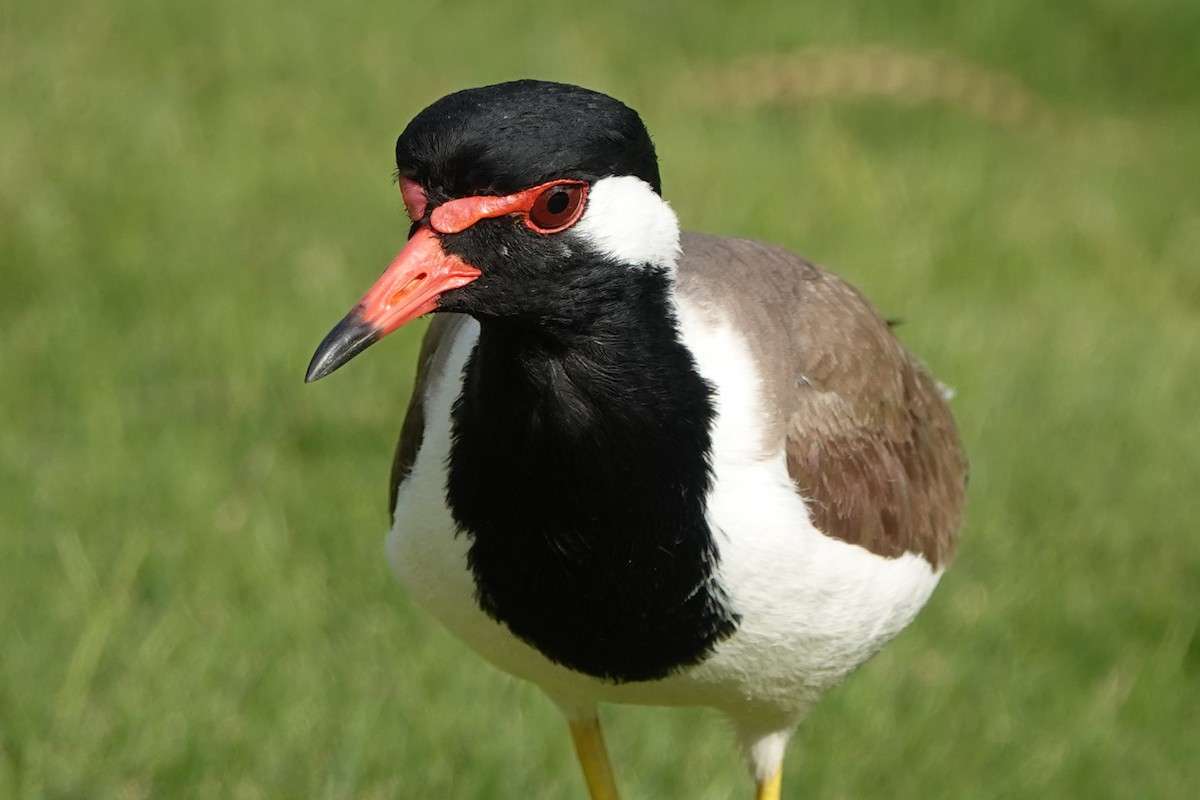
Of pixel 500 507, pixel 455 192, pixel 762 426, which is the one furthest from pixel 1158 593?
pixel 455 192

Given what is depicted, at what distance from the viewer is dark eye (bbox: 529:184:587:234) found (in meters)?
3.27

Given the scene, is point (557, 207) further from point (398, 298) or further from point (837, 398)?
point (837, 398)

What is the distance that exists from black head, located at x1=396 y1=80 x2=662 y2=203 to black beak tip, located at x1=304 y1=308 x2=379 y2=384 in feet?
0.90

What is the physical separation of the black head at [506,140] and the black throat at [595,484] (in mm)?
325

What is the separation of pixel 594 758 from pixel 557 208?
1.69 metres

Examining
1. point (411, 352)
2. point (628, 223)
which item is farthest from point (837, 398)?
point (411, 352)

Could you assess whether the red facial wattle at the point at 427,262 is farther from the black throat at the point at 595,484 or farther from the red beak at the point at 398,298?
the black throat at the point at 595,484

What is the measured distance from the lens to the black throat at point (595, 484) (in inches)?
138

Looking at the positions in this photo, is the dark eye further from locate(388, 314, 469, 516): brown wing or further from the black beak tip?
locate(388, 314, 469, 516): brown wing

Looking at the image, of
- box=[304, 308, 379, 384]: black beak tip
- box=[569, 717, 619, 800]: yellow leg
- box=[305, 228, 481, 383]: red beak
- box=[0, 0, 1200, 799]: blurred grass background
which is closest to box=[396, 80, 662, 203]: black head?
box=[305, 228, 481, 383]: red beak

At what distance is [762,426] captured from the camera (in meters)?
3.74

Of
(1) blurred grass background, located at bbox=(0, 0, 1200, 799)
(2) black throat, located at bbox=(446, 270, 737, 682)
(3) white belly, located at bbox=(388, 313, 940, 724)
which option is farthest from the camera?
(1) blurred grass background, located at bbox=(0, 0, 1200, 799)

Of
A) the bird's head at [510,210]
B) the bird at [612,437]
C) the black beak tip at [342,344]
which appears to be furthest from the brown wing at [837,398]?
the black beak tip at [342,344]

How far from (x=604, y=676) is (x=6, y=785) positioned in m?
1.76
